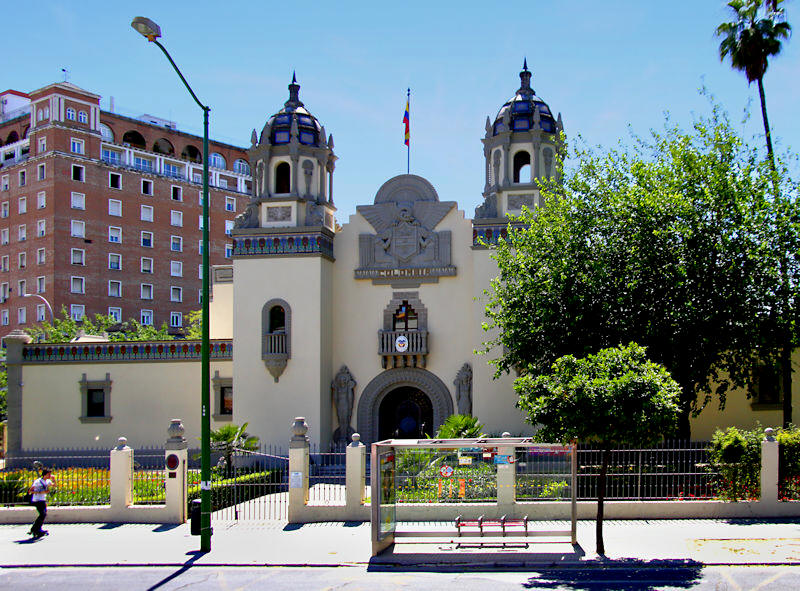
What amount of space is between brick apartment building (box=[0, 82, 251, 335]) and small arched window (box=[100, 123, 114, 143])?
106 mm

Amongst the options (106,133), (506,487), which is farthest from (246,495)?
(106,133)

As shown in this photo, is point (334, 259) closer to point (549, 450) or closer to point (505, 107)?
point (505, 107)

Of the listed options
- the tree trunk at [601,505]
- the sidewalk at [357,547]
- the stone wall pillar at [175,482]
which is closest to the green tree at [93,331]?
the stone wall pillar at [175,482]

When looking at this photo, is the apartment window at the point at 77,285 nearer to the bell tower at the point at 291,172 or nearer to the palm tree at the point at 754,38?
the bell tower at the point at 291,172

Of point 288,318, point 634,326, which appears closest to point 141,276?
point 288,318

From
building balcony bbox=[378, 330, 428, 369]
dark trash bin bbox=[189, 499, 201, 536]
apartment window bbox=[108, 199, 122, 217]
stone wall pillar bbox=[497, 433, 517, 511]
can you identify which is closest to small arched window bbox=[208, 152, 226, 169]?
apartment window bbox=[108, 199, 122, 217]

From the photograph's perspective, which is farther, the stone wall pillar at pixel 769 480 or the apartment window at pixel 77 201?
the apartment window at pixel 77 201

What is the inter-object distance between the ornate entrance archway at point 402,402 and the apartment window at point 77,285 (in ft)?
117

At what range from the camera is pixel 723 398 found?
24859mm

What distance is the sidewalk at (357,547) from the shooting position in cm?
1592

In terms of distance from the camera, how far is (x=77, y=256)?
59094 millimetres

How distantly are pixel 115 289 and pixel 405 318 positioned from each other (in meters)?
37.4

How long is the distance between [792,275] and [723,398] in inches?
157

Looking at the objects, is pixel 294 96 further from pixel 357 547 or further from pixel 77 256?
pixel 77 256
